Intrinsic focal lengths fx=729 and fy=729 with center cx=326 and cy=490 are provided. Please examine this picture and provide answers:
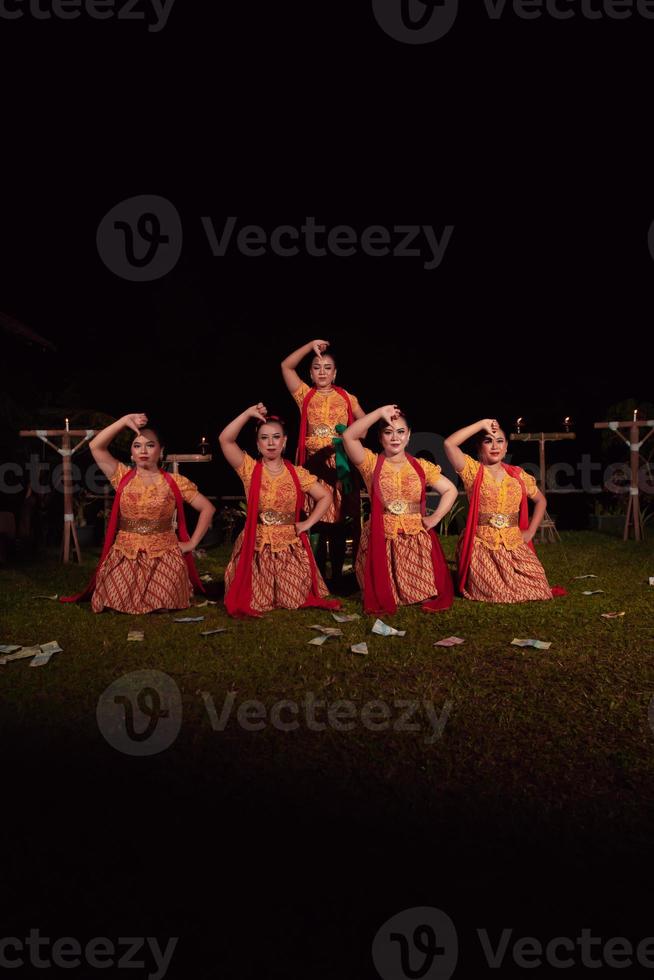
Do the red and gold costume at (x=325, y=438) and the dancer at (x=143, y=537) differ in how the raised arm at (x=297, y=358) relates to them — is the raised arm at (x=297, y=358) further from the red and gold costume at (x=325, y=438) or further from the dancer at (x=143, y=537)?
the dancer at (x=143, y=537)

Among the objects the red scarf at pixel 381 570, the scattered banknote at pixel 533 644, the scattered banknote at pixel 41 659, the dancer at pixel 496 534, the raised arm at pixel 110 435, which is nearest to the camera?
the scattered banknote at pixel 41 659

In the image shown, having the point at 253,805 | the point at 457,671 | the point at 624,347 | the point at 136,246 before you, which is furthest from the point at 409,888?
the point at 624,347

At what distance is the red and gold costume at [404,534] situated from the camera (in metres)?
6.31

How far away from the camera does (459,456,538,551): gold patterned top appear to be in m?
6.64

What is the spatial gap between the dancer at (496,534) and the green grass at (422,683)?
263 millimetres

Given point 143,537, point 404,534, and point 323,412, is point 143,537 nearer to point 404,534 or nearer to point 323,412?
point 323,412

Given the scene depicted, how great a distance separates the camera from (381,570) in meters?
6.14

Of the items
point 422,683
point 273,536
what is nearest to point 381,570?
point 273,536

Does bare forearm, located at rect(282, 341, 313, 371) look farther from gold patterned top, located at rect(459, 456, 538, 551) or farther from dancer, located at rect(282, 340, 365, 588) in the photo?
gold patterned top, located at rect(459, 456, 538, 551)

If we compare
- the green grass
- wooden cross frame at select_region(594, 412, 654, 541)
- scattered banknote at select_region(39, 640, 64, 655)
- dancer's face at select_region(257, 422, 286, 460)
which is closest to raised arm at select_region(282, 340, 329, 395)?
dancer's face at select_region(257, 422, 286, 460)

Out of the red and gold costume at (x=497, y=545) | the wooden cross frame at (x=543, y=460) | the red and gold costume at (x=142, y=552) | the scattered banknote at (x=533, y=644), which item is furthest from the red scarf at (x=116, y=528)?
the wooden cross frame at (x=543, y=460)

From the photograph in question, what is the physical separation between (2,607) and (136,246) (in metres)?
5.81

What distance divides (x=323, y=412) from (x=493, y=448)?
1639 mm

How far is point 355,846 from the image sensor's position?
246 centimetres
